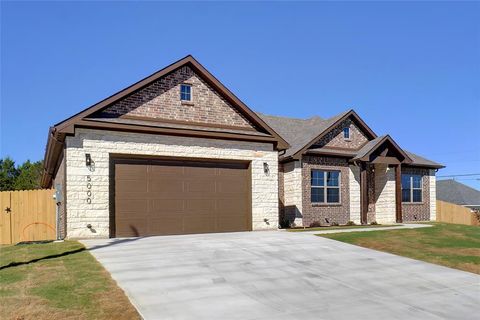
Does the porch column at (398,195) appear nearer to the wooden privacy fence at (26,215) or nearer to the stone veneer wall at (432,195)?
the stone veneer wall at (432,195)

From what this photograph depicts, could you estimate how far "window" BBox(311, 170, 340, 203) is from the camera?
21547mm

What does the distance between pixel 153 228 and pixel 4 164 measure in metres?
39.9

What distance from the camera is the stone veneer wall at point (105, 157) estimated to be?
45.5ft

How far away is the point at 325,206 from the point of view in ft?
70.9

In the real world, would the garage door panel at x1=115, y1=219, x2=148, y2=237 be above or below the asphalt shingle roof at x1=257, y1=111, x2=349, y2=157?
below

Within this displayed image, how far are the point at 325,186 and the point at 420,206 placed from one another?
746cm

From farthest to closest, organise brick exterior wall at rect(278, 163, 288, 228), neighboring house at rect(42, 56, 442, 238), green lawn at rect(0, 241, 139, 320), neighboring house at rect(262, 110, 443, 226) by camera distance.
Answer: brick exterior wall at rect(278, 163, 288, 228), neighboring house at rect(262, 110, 443, 226), neighboring house at rect(42, 56, 442, 238), green lawn at rect(0, 241, 139, 320)

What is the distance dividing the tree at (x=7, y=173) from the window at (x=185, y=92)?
113ft

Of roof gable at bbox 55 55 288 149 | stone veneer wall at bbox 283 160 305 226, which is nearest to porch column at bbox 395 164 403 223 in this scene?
stone veneer wall at bbox 283 160 305 226

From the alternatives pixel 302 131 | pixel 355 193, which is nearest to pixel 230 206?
pixel 355 193

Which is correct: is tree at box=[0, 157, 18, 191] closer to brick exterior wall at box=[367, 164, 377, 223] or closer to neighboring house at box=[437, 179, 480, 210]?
brick exterior wall at box=[367, 164, 377, 223]

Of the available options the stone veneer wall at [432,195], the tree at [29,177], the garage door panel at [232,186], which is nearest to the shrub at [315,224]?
the garage door panel at [232,186]

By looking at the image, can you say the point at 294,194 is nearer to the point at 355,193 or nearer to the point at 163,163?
the point at 355,193

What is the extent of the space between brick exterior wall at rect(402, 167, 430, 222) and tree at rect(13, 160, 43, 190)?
1256 inches
